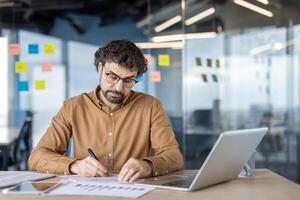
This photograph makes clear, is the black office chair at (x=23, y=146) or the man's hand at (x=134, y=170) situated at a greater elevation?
the man's hand at (x=134, y=170)

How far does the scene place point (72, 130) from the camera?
2.12m

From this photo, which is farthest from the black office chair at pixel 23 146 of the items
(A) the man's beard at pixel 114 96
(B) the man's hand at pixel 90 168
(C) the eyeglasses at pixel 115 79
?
(B) the man's hand at pixel 90 168

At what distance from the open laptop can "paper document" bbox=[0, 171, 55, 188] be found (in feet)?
1.29

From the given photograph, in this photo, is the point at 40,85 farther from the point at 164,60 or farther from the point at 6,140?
the point at 164,60

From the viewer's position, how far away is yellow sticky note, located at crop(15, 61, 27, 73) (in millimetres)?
5650

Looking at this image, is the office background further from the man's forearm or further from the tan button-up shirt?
the man's forearm

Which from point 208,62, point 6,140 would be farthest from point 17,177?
point 208,62

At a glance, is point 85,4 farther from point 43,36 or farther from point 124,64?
point 124,64

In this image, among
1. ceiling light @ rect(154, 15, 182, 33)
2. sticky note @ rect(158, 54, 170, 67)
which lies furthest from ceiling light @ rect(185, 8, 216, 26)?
sticky note @ rect(158, 54, 170, 67)

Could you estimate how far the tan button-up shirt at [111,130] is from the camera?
206 centimetres

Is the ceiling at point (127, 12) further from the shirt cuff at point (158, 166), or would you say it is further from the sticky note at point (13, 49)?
the shirt cuff at point (158, 166)

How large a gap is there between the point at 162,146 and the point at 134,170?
47cm

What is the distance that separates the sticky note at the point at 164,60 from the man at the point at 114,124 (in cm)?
347

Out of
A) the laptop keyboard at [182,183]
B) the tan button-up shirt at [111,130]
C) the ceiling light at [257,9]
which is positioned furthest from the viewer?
the ceiling light at [257,9]
